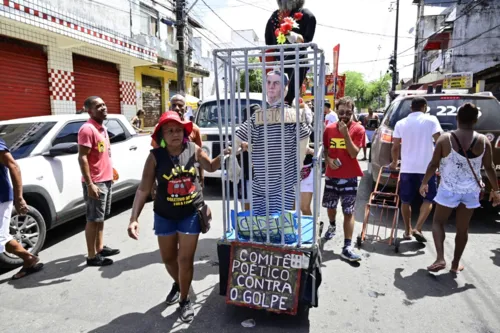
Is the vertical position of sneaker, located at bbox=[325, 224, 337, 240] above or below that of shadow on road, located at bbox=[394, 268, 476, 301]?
above

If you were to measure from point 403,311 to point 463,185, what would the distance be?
1383 millimetres

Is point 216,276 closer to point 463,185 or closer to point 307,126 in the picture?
point 307,126

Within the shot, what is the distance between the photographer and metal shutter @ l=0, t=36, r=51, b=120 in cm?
884

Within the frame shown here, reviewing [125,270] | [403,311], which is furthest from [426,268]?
[125,270]

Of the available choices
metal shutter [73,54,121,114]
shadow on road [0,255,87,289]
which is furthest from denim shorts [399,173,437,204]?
metal shutter [73,54,121,114]

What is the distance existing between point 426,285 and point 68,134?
461 centimetres

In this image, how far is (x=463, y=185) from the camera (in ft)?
11.0

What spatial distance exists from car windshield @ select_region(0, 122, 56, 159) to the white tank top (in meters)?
4.63

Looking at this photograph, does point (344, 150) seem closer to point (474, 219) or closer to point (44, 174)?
point (474, 219)

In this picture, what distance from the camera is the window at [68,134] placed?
4461 millimetres

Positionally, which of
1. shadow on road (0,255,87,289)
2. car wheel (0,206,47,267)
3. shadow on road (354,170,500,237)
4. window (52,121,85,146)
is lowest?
shadow on road (0,255,87,289)

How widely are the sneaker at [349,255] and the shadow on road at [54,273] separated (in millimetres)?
2889

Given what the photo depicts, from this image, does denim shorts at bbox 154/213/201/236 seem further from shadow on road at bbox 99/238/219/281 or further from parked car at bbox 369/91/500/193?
parked car at bbox 369/91/500/193

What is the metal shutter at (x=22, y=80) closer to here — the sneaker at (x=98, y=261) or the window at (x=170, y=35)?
the sneaker at (x=98, y=261)
